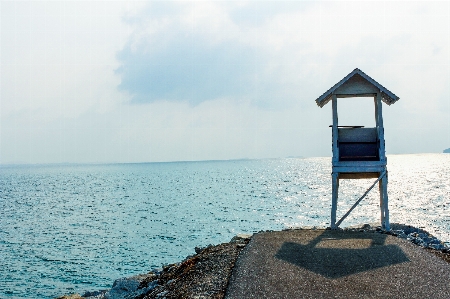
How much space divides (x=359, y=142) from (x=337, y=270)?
7492mm

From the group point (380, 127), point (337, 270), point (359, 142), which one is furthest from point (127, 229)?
point (337, 270)

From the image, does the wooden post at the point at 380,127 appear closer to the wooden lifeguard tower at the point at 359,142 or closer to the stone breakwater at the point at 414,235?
the wooden lifeguard tower at the point at 359,142

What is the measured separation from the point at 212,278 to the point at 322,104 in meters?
9.73

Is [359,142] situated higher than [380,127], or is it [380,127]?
[380,127]

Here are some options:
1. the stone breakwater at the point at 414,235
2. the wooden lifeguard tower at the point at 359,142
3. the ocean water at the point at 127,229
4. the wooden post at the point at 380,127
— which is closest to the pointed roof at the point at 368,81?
the wooden lifeguard tower at the point at 359,142

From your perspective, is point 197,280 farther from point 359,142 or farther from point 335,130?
point 359,142

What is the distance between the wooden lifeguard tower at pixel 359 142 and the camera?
50.1ft

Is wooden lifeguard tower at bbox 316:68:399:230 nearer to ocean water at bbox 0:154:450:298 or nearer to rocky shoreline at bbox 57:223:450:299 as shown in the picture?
rocky shoreline at bbox 57:223:450:299

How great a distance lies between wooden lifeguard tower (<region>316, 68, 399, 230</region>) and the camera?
15.3 m

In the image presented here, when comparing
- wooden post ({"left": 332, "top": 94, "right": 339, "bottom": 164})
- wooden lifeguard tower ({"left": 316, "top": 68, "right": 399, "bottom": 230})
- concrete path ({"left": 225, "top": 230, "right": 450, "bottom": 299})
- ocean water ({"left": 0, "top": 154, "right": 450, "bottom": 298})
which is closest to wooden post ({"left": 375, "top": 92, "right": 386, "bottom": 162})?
wooden lifeguard tower ({"left": 316, "top": 68, "right": 399, "bottom": 230})

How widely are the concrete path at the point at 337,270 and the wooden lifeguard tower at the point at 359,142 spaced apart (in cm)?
290

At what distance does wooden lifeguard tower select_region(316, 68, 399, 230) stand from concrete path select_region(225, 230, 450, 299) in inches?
114

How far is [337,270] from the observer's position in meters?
9.77

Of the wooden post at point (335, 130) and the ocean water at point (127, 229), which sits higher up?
the wooden post at point (335, 130)
